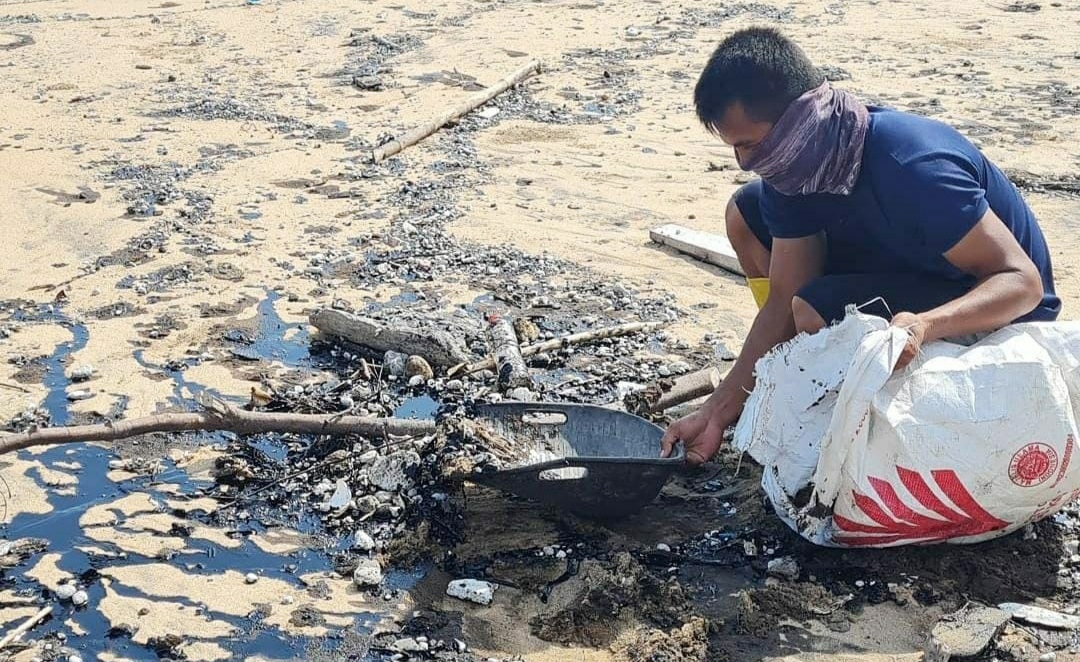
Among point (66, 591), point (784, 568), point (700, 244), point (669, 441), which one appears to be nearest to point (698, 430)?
point (669, 441)

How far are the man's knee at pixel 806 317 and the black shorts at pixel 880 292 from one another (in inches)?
0.4

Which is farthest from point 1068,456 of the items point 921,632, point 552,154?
point 552,154

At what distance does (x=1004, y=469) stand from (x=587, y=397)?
65.0 inches

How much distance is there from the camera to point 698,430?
3.30m

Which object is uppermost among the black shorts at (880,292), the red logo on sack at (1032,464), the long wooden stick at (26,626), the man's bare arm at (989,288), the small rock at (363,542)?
the man's bare arm at (989,288)

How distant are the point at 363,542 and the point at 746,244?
154cm

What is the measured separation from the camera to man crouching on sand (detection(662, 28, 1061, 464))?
9.02 ft

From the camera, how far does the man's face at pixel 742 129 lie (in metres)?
2.84

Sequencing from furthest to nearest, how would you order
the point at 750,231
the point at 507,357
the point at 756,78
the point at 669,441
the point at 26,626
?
the point at 507,357
the point at 750,231
the point at 669,441
the point at 26,626
the point at 756,78

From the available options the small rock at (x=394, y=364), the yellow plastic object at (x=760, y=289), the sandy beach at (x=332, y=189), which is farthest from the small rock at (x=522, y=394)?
the yellow plastic object at (x=760, y=289)

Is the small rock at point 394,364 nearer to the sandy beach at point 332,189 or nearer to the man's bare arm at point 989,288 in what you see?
the sandy beach at point 332,189

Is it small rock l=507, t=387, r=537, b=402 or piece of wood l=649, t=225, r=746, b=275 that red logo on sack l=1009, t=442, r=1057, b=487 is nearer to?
small rock l=507, t=387, r=537, b=402

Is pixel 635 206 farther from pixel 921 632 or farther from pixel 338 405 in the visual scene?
pixel 921 632

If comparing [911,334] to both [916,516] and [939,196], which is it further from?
[916,516]
